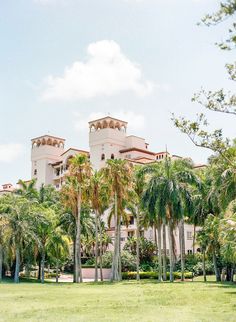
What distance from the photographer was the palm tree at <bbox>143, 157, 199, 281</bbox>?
48.2 metres

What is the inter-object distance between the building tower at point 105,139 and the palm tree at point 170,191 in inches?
1389

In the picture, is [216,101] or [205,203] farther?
[205,203]

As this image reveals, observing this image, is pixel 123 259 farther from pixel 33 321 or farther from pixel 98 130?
pixel 33 321

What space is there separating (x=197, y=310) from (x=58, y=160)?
82066mm

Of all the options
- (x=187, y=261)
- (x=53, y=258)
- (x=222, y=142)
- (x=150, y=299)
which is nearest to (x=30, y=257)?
(x=53, y=258)

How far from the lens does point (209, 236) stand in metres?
44.5

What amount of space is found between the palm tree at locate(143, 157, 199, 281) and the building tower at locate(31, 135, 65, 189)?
1979 inches

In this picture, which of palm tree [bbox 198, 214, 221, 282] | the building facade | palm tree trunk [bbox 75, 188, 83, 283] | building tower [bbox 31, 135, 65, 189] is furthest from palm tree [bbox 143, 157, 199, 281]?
building tower [bbox 31, 135, 65, 189]

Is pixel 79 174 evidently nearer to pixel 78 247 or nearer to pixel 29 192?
pixel 78 247

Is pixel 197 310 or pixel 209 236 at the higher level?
pixel 209 236

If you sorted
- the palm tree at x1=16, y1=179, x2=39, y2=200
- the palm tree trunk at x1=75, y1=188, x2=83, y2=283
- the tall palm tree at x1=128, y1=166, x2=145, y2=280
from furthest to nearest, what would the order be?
the palm tree at x1=16, y1=179, x2=39, y2=200 < the tall palm tree at x1=128, y1=166, x2=145, y2=280 < the palm tree trunk at x1=75, y1=188, x2=83, y2=283

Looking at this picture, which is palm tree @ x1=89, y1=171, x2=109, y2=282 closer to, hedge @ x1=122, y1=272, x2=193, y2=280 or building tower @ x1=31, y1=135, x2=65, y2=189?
hedge @ x1=122, y1=272, x2=193, y2=280

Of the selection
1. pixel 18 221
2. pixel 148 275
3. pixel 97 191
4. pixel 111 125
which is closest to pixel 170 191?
pixel 97 191

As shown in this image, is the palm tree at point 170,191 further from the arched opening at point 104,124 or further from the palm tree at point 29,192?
the arched opening at point 104,124
